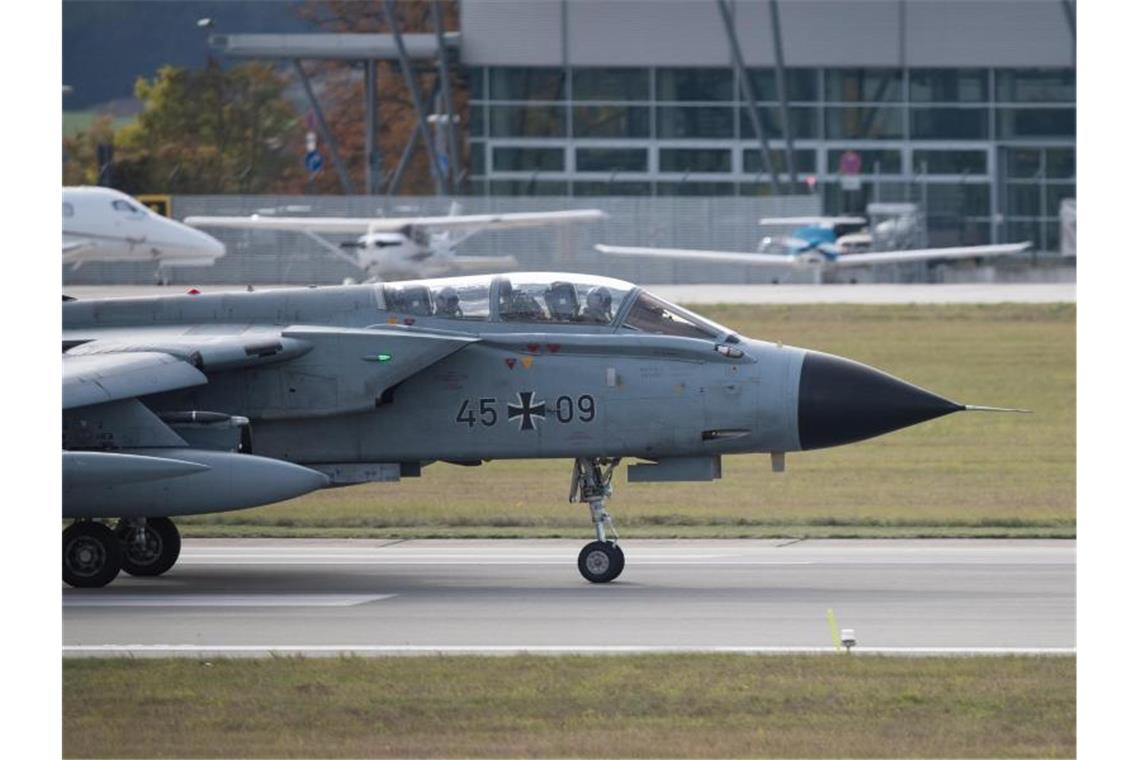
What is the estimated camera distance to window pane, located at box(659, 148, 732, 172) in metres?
78.6

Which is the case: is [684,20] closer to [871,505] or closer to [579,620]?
[871,505]

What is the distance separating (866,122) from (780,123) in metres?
3.63

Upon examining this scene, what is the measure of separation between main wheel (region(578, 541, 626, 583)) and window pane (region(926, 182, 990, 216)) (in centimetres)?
6541

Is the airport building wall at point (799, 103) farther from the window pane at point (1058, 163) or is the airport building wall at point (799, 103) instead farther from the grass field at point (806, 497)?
the grass field at point (806, 497)

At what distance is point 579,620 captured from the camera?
13297mm

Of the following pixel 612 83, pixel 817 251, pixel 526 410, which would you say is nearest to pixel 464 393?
pixel 526 410

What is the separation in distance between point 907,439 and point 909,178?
2050 inches

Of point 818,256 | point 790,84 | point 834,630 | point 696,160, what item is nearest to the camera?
point 834,630

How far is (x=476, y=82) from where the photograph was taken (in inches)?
3073

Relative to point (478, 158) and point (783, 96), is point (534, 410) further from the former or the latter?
point (478, 158)

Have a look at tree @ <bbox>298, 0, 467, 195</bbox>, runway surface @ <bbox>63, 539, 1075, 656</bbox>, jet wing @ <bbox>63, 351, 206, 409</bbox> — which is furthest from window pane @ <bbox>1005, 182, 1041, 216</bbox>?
jet wing @ <bbox>63, 351, 206, 409</bbox>

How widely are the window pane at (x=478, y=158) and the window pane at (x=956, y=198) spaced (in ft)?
62.0

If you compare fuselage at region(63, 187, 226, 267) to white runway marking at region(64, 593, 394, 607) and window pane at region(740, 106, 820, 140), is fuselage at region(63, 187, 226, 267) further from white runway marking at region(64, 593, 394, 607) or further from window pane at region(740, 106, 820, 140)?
white runway marking at region(64, 593, 394, 607)
